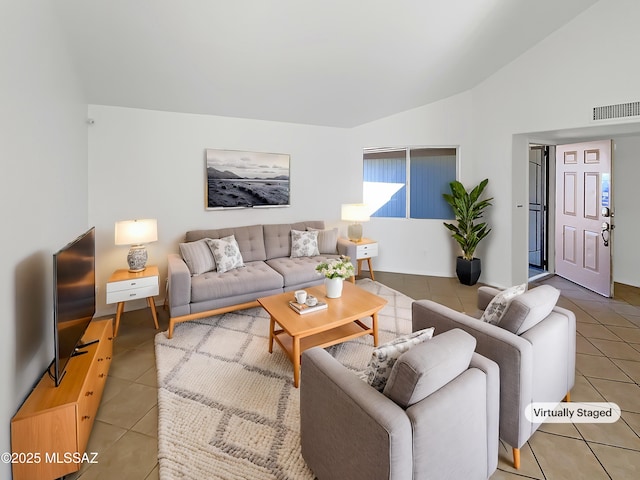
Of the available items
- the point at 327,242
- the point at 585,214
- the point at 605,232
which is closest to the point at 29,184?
the point at 327,242

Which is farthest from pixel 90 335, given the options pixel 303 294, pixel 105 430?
pixel 303 294

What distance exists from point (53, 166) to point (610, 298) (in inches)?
236

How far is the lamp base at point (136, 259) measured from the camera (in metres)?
3.52

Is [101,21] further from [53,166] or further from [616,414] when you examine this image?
[616,414]

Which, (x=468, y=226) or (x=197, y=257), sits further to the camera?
(x=468, y=226)

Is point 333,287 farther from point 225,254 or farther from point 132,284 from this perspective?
point 132,284

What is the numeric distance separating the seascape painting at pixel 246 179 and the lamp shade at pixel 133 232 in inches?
36.7

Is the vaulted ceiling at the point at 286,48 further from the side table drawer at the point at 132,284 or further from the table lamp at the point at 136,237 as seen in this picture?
the side table drawer at the point at 132,284

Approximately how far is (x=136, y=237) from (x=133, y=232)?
0.19ft

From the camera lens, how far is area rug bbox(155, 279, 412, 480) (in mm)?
1762

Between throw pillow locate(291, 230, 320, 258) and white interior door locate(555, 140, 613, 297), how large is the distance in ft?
12.1

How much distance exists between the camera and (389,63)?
3660 mm

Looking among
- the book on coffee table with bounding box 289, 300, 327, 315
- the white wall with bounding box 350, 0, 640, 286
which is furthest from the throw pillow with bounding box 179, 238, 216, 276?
the white wall with bounding box 350, 0, 640, 286

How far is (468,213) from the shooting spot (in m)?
4.74
